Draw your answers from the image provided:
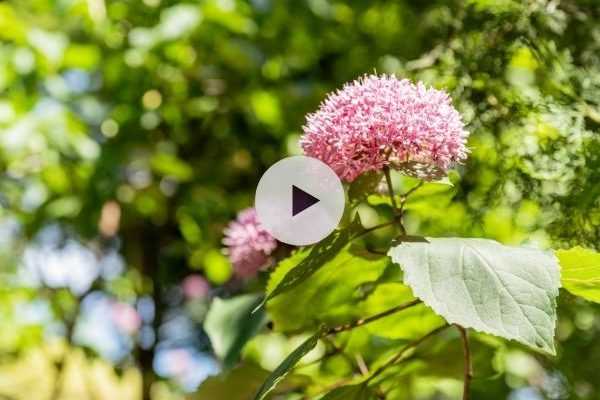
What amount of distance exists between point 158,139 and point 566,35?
1073mm

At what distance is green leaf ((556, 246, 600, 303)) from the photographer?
1.69 feet

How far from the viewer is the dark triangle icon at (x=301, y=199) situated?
52 cm

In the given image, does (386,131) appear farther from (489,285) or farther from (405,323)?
(405,323)

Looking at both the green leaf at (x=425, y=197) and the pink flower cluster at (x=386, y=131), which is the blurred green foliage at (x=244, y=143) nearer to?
the green leaf at (x=425, y=197)

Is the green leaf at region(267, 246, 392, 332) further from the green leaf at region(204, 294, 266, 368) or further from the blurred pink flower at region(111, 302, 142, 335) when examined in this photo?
the blurred pink flower at region(111, 302, 142, 335)

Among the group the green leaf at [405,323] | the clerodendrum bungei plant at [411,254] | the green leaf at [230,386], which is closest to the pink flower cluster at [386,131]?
the clerodendrum bungei plant at [411,254]

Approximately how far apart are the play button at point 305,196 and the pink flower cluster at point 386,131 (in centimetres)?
1

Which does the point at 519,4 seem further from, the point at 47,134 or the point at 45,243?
the point at 45,243

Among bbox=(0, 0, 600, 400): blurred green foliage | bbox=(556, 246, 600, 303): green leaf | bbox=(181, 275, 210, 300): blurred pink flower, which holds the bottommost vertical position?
bbox=(181, 275, 210, 300): blurred pink flower

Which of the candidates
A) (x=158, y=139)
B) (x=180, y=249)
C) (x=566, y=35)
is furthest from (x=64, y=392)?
(x=566, y=35)

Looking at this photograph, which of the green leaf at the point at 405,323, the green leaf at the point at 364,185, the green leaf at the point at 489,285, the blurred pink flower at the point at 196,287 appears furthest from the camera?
the blurred pink flower at the point at 196,287

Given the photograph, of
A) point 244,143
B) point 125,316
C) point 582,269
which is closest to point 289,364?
point 582,269

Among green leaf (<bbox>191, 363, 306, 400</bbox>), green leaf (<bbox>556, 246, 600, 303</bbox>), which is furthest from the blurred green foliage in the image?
green leaf (<bbox>556, 246, 600, 303</bbox>)

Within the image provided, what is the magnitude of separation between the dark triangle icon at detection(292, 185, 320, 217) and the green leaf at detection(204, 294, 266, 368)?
291mm
